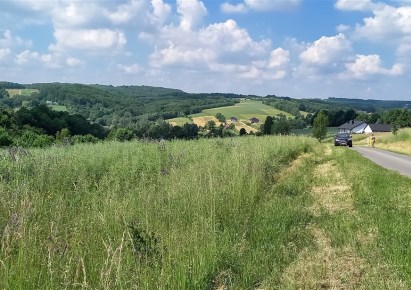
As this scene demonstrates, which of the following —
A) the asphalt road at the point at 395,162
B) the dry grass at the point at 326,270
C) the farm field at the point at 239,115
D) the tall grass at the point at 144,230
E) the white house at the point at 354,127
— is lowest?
the white house at the point at 354,127

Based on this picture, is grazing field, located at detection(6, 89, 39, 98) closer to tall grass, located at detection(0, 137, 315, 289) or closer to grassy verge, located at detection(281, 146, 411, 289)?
tall grass, located at detection(0, 137, 315, 289)

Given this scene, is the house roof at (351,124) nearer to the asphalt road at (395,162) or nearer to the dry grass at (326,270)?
the asphalt road at (395,162)

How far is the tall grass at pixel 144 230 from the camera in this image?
381 centimetres

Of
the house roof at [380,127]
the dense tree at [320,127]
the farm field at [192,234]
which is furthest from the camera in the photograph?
the house roof at [380,127]

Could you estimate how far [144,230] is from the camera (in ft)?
15.4

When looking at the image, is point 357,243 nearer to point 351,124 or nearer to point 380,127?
point 380,127

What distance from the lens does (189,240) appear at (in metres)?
5.21

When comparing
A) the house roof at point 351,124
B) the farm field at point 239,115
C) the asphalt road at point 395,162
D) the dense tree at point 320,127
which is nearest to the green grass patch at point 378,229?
the asphalt road at point 395,162

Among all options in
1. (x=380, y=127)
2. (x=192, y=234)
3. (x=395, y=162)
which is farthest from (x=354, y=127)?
(x=192, y=234)

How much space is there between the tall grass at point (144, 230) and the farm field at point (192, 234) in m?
0.02

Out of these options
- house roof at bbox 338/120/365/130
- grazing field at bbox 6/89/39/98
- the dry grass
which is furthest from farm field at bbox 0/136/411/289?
house roof at bbox 338/120/365/130

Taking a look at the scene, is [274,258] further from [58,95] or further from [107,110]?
[58,95]

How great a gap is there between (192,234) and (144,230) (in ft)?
2.90

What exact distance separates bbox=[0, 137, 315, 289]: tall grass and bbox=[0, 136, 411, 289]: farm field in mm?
18
